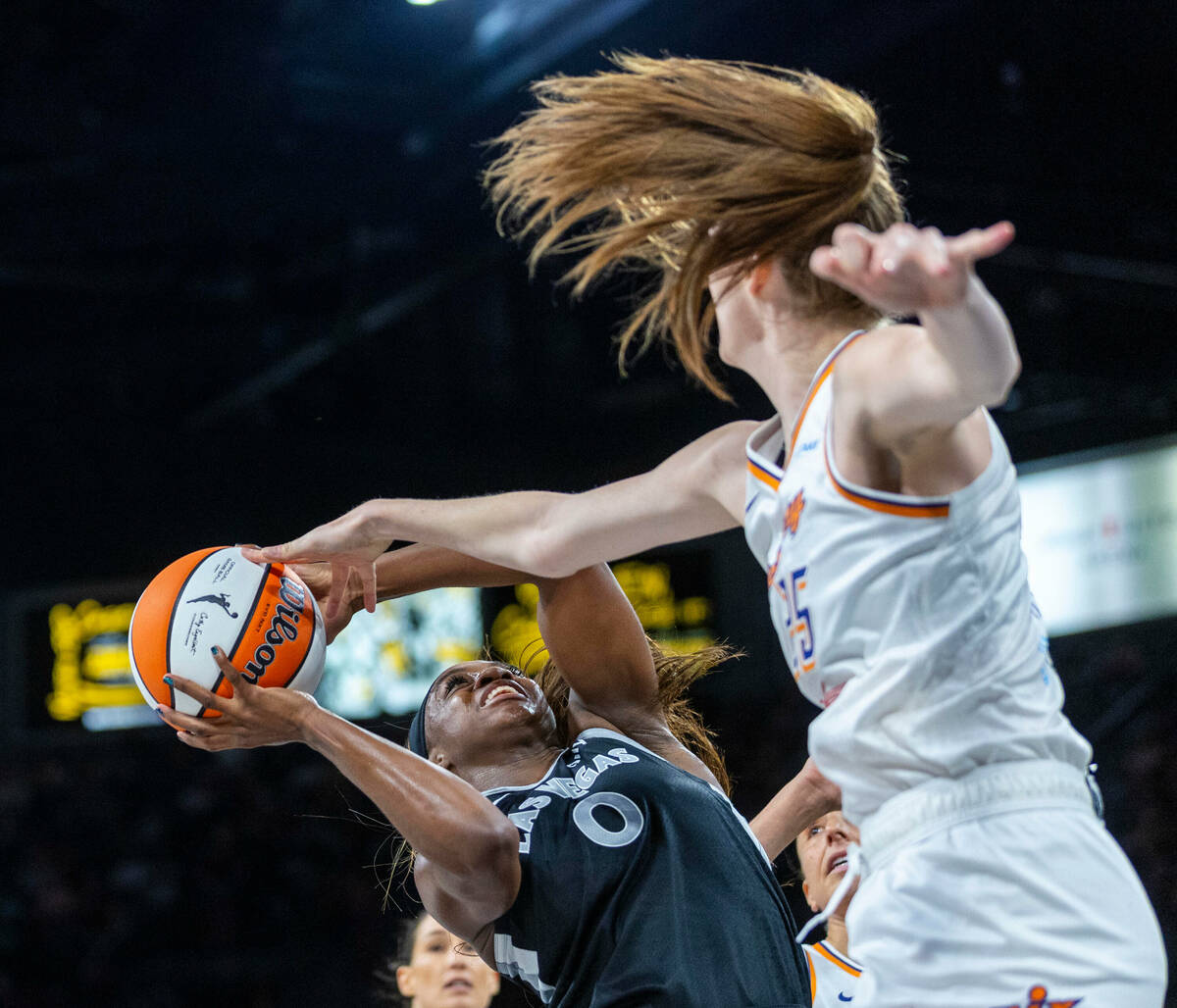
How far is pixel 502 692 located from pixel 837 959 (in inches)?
40.5

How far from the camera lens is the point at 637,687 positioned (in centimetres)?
312

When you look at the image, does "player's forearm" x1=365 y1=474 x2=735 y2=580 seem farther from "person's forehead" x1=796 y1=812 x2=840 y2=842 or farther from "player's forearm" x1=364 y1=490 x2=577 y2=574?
"person's forehead" x1=796 y1=812 x2=840 y2=842

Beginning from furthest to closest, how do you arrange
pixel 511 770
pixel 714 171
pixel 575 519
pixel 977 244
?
pixel 511 770 → pixel 575 519 → pixel 714 171 → pixel 977 244

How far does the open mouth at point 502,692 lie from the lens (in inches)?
119

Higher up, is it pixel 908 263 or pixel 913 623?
pixel 908 263

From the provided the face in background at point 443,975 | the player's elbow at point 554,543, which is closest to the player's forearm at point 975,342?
the player's elbow at point 554,543

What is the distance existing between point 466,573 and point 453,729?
0.34 meters

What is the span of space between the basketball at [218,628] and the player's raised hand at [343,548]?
0.22ft

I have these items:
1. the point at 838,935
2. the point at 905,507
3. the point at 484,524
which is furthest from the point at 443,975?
the point at 905,507

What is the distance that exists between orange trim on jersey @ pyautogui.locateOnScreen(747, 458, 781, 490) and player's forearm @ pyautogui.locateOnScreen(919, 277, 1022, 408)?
15.1 inches

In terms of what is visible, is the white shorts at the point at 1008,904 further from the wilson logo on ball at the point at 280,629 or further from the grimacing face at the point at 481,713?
the grimacing face at the point at 481,713

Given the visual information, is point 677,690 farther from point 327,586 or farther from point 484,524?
point 484,524

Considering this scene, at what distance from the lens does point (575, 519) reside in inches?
87.6

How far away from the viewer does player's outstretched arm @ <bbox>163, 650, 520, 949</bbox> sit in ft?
8.09
